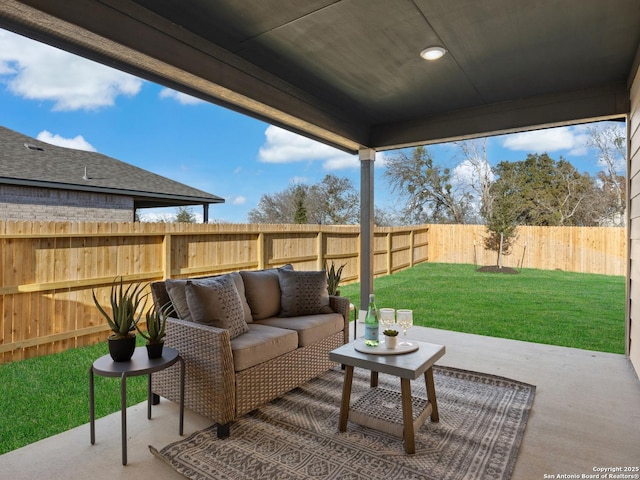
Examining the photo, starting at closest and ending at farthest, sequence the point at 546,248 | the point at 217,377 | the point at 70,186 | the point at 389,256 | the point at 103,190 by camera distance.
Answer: the point at 217,377
the point at 70,186
the point at 103,190
the point at 389,256
the point at 546,248

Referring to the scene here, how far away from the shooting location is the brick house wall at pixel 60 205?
190 inches

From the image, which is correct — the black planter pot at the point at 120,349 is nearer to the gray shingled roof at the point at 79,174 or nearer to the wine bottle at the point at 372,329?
the wine bottle at the point at 372,329

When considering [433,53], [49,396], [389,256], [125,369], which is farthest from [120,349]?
[389,256]

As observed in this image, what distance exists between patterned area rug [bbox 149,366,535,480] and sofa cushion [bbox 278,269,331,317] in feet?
2.39

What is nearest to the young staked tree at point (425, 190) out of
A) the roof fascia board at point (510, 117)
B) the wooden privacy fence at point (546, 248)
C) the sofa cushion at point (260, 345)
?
the wooden privacy fence at point (546, 248)

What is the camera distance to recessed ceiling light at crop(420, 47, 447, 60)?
9.57 feet

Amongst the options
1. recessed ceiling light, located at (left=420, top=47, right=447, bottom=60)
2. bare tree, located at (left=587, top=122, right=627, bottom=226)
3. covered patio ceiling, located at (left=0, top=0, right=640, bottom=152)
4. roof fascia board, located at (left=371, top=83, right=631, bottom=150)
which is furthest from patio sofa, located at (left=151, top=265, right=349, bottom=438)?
bare tree, located at (left=587, top=122, right=627, bottom=226)

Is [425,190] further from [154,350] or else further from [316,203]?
[154,350]

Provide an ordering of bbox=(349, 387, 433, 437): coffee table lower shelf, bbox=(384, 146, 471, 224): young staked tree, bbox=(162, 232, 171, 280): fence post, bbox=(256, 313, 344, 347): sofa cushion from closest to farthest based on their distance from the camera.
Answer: bbox=(349, 387, 433, 437): coffee table lower shelf
bbox=(256, 313, 344, 347): sofa cushion
bbox=(162, 232, 171, 280): fence post
bbox=(384, 146, 471, 224): young staked tree

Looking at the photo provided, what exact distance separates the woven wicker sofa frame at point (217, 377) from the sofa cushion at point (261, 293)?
0.53m

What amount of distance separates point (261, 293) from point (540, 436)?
6.90 feet

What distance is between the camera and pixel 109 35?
2.21 m

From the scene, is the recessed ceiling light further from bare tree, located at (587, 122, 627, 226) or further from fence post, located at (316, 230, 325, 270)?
bare tree, located at (587, 122, 627, 226)

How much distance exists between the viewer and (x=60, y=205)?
17.5ft
